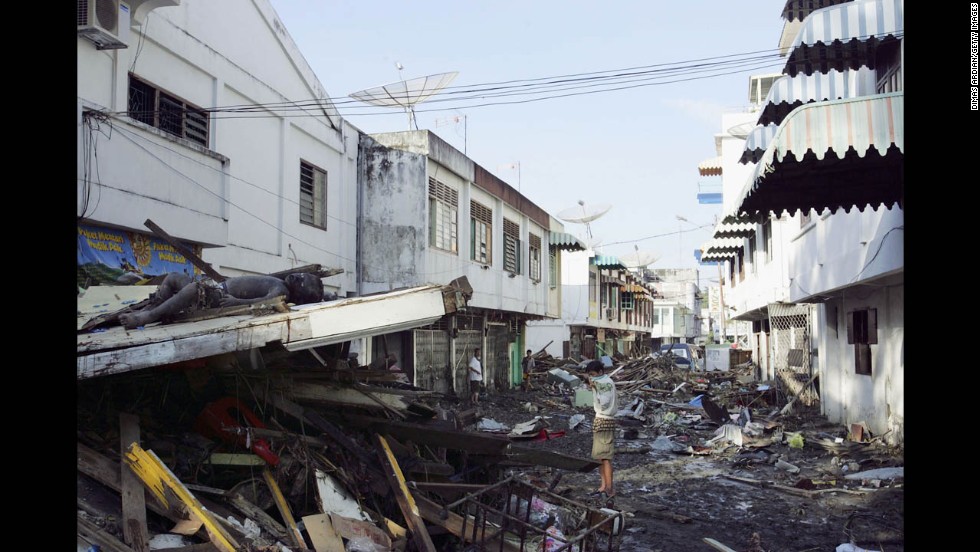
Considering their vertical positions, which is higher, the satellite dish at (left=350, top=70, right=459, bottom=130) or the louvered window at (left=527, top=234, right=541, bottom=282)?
the satellite dish at (left=350, top=70, right=459, bottom=130)

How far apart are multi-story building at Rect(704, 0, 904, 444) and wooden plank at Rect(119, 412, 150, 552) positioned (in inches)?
228

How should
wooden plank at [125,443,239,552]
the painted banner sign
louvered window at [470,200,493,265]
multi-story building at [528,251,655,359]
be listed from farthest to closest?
multi-story building at [528,251,655,359] → louvered window at [470,200,493,265] → the painted banner sign → wooden plank at [125,443,239,552]

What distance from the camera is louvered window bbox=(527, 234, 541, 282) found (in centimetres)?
2506

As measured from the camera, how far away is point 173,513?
15.7 feet

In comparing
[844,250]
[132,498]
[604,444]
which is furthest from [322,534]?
[844,250]

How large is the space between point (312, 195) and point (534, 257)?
483 inches

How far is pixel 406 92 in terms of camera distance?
16719 mm

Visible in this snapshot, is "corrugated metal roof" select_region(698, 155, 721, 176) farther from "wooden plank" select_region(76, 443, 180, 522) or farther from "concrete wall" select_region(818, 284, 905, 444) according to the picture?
"wooden plank" select_region(76, 443, 180, 522)

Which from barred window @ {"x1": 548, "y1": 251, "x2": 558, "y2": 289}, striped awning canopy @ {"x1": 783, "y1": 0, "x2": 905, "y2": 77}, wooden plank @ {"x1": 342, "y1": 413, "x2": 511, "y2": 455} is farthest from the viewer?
barred window @ {"x1": 548, "y1": 251, "x2": 558, "y2": 289}

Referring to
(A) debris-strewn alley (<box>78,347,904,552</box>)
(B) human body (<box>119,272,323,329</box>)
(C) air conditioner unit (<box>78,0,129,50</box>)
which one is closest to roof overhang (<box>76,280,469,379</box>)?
(B) human body (<box>119,272,323,329</box>)

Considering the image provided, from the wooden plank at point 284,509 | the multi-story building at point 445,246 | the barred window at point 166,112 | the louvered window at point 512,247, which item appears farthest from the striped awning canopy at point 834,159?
the louvered window at point 512,247
